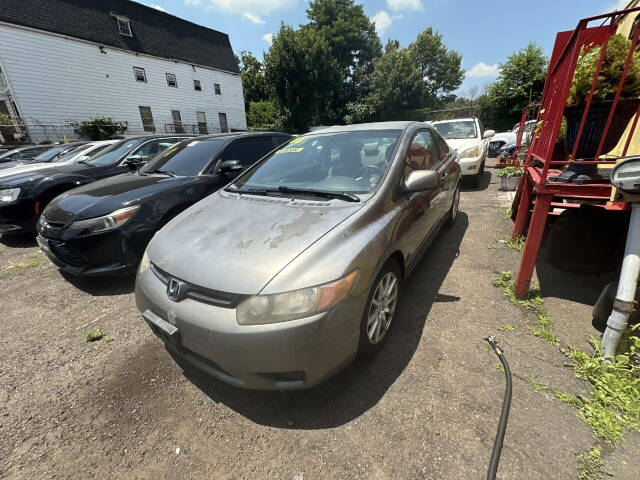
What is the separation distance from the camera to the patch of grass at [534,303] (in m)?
2.20

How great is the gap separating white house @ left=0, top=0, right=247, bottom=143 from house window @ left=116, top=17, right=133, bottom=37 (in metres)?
0.07

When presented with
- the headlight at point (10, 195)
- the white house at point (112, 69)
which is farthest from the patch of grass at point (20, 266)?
the white house at point (112, 69)

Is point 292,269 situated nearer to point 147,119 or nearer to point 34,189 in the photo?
point 34,189

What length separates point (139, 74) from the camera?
70.0ft

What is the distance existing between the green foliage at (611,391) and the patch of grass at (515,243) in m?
1.80

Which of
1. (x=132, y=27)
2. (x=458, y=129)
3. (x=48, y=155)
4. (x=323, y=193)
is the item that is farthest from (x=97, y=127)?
(x=323, y=193)

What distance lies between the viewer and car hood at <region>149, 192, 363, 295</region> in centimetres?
159

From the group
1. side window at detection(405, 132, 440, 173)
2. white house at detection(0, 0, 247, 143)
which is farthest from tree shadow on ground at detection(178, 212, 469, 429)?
white house at detection(0, 0, 247, 143)

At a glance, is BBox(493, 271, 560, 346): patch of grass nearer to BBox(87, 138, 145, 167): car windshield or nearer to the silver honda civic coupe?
the silver honda civic coupe

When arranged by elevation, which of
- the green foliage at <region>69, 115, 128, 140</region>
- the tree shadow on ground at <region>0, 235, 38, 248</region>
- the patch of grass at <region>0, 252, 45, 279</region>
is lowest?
the tree shadow on ground at <region>0, 235, 38, 248</region>

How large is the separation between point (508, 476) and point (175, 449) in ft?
5.55

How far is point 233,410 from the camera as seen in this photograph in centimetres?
179

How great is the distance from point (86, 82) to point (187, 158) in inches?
860

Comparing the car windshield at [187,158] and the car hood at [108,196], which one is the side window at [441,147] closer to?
the car windshield at [187,158]
